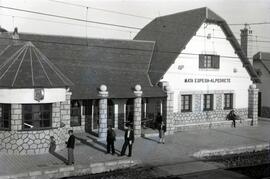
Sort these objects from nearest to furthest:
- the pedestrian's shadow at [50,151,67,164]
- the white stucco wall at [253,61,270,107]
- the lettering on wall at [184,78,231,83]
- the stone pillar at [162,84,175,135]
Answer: the pedestrian's shadow at [50,151,67,164], the stone pillar at [162,84,175,135], the lettering on wall at [184,78,231,83], the white stucco wall at [253,61,270,107]

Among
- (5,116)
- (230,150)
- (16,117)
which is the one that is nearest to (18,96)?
(16,117)

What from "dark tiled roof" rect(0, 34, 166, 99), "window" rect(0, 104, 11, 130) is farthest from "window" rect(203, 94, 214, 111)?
"window" rect(0, 104, 11, 130)

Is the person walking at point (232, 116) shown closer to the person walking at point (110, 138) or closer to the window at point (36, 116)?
the person walking at point (110, 138)

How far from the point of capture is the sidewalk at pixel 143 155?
1518 centimetres

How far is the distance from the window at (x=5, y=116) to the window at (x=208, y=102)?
1453 centimetres

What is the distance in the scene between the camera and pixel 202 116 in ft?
87.9

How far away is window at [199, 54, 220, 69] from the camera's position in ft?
88.3

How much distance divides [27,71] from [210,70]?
14.2 meters

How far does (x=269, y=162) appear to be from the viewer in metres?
18.7

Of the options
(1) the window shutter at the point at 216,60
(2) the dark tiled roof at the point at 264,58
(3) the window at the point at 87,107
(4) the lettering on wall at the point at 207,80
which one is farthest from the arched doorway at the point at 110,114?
(2) the dark tiled roof at the point at 264,58

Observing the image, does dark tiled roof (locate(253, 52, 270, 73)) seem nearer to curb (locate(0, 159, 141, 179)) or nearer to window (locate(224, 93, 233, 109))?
window (locate(224, 93, 233, 109))

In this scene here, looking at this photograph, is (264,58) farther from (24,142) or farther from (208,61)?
(24,142)

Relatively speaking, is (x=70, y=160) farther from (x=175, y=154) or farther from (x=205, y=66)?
(x=205, y=66)

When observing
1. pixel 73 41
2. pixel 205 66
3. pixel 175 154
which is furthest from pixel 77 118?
pixel 205 66
